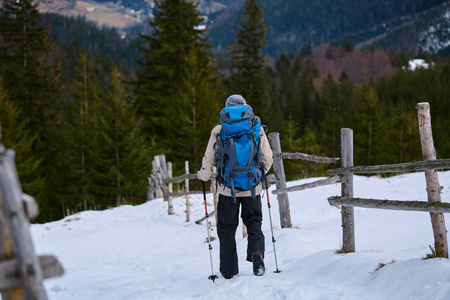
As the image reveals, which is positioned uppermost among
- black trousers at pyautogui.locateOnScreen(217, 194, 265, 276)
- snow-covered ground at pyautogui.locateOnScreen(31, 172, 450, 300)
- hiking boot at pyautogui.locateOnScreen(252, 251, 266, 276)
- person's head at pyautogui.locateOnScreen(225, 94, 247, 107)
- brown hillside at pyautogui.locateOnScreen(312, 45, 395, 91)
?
brown hillside at pyautogui.locateOnScreen(312, 45, 395, 91)

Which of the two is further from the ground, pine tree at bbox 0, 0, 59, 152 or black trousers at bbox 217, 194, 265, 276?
pine tree at bbox 0, 0, 59, 152

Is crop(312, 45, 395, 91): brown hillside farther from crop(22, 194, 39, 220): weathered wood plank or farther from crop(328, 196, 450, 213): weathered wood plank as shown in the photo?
crop(22, 194, 39, 220): weathered wood plank

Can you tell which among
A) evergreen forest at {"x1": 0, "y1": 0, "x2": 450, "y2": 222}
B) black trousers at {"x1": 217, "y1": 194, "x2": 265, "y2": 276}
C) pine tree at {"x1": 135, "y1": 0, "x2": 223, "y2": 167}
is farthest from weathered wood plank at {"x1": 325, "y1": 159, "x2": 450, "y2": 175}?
pine tree at {"x1": 135, "y1": 0, "x2": 223, "y2": 167}

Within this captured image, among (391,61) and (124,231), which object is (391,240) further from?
(391,61)

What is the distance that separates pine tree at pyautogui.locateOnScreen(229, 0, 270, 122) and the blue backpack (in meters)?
24.8

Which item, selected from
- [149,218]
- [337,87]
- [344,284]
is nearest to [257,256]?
[344,284]

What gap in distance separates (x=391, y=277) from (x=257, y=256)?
1517mm

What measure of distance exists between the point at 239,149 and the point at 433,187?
2.20 meters

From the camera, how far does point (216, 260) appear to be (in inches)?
239

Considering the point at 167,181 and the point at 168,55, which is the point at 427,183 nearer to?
the point at 167,181

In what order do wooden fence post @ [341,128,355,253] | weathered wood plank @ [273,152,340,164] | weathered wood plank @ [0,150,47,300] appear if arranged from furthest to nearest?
1. weathered wood plank @ [273,152,340,164]
2. wooden fence post @ [341,128,355,253]
3. weathered wood plank @ [0,150,47,300]

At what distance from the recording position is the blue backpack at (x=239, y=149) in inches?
169

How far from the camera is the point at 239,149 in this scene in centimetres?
429

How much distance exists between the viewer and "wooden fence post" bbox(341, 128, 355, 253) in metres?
5.20
